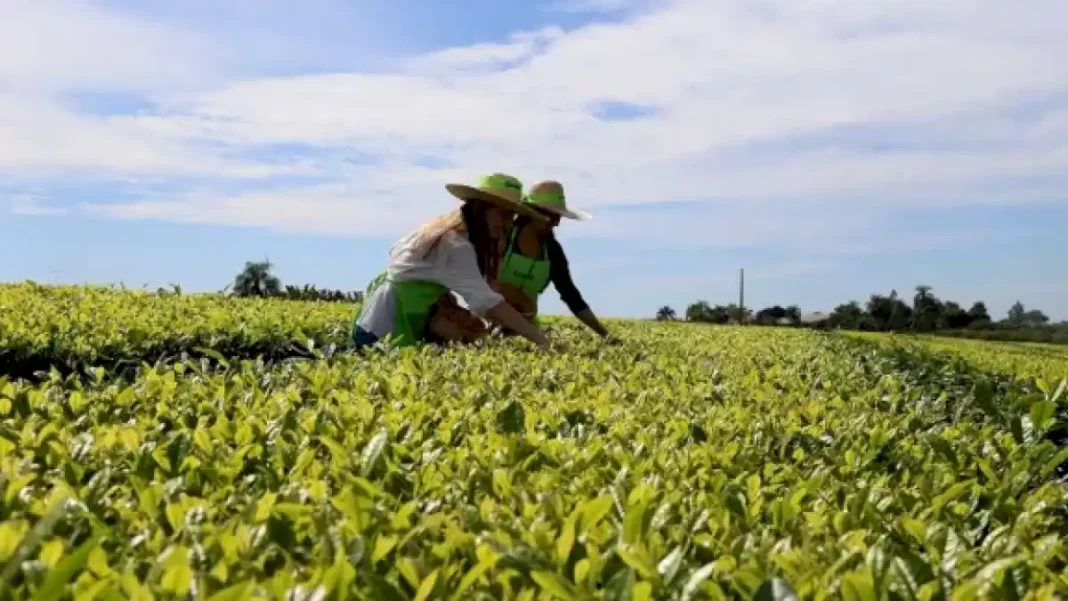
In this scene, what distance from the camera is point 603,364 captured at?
19.2ft

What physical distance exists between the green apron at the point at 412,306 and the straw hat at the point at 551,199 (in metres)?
1.62

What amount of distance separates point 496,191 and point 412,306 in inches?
34.5

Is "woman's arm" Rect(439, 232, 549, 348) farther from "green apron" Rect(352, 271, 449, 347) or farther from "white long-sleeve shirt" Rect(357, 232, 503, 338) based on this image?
"green apron" Rect(352, 271, 449, 347)

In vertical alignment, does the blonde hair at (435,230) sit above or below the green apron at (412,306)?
above

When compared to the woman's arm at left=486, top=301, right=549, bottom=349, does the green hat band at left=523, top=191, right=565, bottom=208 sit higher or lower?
higher

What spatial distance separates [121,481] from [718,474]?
144 centimetres

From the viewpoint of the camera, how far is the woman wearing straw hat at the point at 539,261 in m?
8.92

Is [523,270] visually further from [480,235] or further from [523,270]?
[480,235]

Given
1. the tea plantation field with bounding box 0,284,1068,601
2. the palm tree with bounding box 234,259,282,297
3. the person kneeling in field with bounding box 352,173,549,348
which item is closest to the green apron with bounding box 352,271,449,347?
the person kneeling in field with bounding box 352,173,549,348

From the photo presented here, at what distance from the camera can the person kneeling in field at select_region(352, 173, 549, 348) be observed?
22.8ft

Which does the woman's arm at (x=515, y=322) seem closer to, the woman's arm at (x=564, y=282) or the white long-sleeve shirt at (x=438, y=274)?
the white long-sleeve shirt at (x=438, y=274)

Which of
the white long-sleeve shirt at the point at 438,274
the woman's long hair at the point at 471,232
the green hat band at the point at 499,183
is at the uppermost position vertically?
the green hat band at the point at 499,183

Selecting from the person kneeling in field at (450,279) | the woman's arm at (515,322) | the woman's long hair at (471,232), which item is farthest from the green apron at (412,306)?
the woman's arm at (515,322)

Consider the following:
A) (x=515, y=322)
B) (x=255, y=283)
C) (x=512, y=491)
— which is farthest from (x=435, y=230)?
(x=255, y=283)
